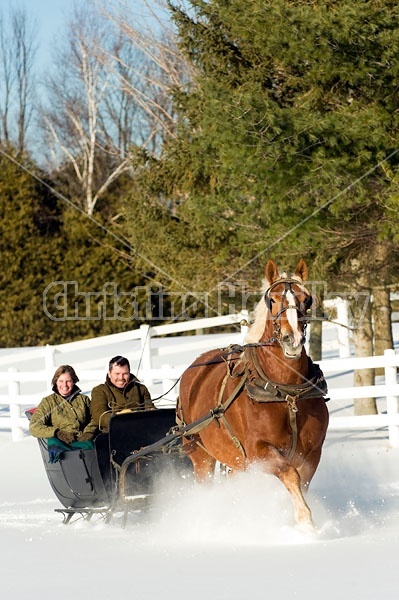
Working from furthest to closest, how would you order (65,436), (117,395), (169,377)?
(169,377) → (117,395) → (65,436)

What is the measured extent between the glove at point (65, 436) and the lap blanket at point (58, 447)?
0.09 ft

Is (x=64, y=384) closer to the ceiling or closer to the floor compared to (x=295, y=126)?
closer to the floor

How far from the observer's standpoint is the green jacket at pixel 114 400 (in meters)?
8.30

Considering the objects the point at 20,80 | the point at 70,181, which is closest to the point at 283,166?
the point at 70,181

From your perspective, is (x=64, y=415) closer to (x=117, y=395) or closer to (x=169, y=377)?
(x=117, y=395)

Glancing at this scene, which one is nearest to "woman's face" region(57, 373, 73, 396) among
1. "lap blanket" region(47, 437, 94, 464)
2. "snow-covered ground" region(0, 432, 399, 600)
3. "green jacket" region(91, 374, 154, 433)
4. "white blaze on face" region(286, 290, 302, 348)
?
"green jacket" region(91, 374, 154, 433)

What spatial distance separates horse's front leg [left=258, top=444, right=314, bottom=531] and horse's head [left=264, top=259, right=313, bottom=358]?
0.67 m

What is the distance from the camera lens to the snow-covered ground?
16.9 ft

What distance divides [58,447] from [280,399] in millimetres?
2271

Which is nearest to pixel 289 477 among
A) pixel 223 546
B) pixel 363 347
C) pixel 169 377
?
pixel 223 546

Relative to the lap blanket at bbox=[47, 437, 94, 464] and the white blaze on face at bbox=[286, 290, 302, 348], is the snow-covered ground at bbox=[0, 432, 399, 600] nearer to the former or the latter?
the lap blanket at bbox=[47, 437, 94, 464]

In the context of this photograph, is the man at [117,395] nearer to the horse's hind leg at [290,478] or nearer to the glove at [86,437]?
the glove at [86,437]

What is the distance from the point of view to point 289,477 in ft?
20.9

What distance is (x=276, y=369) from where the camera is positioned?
6707 mm
